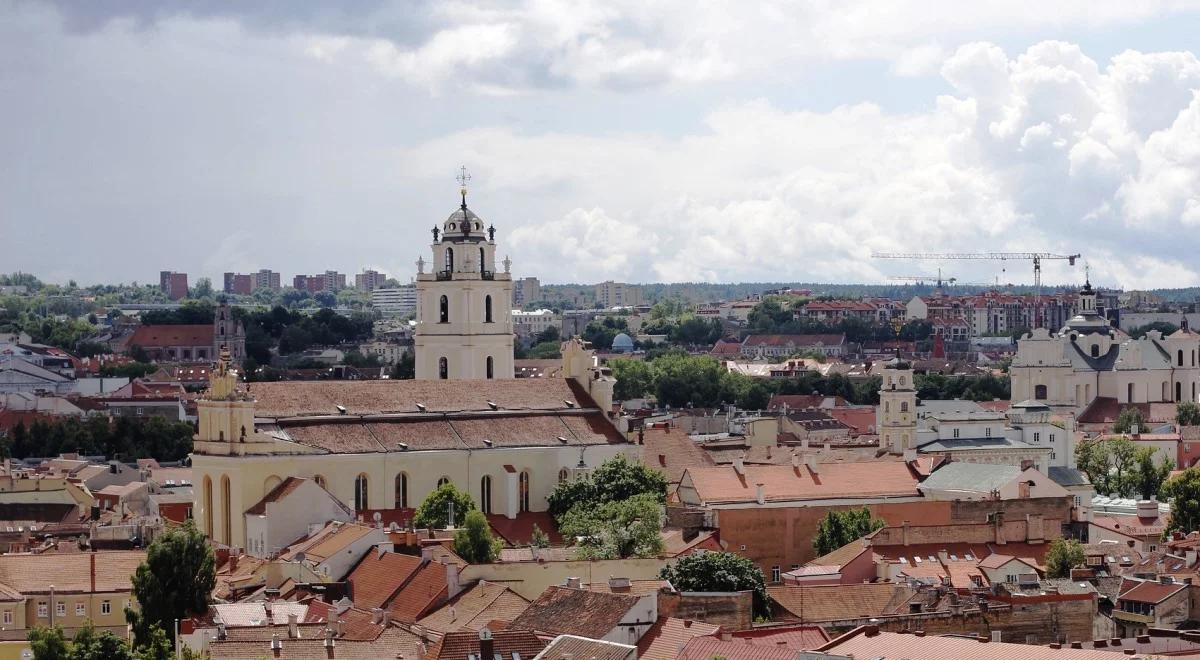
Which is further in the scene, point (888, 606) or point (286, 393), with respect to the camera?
point (286, 393)

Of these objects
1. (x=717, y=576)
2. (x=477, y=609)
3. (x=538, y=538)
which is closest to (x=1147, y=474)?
(x=538, y=538)

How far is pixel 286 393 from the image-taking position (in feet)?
234

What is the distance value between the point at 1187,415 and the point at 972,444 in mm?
39110

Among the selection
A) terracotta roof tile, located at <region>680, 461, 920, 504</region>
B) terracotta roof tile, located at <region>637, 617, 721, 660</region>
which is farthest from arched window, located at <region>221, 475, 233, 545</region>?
terracotta roof tile, located at <region>637, 617, 721, 660</region>

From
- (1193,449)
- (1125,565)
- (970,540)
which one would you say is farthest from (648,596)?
(1193,449)

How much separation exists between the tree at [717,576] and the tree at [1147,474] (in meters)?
40.7

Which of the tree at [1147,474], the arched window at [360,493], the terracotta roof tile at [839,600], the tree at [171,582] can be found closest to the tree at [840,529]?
the arched window at [360,493]

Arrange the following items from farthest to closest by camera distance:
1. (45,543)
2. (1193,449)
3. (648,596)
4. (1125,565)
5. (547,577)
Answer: (1193,449) < (45,543) < (1125,565) < (547,577) < (648,596)

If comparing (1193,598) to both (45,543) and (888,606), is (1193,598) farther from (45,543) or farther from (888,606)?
(45,543)

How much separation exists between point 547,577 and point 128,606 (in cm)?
813

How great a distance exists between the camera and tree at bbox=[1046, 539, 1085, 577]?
2301 inches

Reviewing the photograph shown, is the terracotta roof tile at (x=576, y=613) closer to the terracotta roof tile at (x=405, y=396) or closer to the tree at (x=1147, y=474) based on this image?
the terracotta roof tile at (x=405, y=396)

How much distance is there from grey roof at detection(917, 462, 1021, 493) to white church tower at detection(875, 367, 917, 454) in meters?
13.8

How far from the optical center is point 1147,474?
93.6 meters
